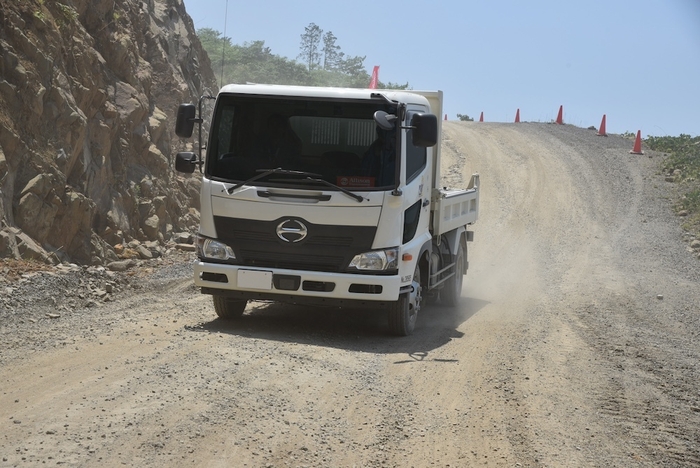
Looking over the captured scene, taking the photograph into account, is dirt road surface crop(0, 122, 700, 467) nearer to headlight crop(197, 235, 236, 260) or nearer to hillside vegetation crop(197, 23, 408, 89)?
headlight crop(197, 235, 236, 260)

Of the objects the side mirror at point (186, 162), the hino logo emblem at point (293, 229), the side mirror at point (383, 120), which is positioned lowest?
the hino logo emblem at point (293, 229)

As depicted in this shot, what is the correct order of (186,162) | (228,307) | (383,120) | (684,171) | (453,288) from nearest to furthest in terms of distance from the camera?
(383,120) < (186,162) < (228,307) < (453,288) < (684,171)

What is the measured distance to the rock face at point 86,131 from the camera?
510 inches

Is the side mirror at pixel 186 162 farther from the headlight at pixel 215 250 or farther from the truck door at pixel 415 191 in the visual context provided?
the truck door at pixel 415 191

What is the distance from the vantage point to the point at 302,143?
31.4ft

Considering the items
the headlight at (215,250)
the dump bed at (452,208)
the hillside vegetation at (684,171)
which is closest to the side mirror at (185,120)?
the headlight at (215,250)

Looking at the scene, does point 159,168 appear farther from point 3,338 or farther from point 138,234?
point 3,338

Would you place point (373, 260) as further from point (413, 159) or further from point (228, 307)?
point (228, 307)

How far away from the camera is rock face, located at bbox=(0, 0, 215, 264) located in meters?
13.0

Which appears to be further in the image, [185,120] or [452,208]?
[452,208]

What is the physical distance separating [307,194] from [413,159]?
1.40 metres

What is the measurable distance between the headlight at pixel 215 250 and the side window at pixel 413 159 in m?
2.12

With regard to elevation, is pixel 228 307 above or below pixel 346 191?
below

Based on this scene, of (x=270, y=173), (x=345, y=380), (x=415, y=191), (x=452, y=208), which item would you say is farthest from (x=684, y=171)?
(x=345, y=380)
